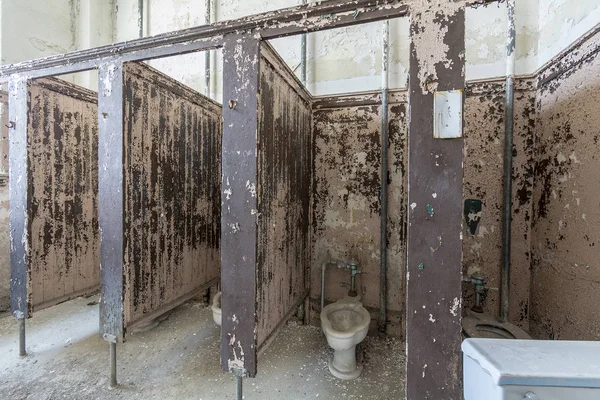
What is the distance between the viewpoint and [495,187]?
5.27ft

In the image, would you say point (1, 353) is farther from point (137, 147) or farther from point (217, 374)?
point (137, 147)

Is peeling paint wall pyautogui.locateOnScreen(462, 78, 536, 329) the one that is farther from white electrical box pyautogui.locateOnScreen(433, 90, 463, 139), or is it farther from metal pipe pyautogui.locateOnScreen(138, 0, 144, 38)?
metal pipe pyautogui.locateOnScreen(138, 0, 144, 38)

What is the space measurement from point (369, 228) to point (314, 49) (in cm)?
143

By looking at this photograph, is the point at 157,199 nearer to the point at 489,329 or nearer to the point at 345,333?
the point at 345,333

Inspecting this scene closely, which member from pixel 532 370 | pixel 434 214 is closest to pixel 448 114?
pixel 434 214

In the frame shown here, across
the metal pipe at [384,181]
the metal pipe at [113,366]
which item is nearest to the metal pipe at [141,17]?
the metal pipe at [384,181]

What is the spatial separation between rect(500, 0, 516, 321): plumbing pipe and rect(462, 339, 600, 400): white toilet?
3.62ft

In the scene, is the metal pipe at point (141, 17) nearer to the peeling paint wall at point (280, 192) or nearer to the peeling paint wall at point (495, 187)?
the peeling paint wall at point (280, 192)

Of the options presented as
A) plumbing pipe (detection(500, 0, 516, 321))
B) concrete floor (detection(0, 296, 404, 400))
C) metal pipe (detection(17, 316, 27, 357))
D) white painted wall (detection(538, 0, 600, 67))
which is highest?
white painted wall (detection(538, 0, 600, 67))

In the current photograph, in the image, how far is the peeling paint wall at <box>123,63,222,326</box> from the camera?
4.25ft

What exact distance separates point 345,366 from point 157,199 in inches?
56.1

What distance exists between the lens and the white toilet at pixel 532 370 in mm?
506

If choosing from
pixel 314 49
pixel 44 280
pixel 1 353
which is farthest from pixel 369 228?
pixel 1 353

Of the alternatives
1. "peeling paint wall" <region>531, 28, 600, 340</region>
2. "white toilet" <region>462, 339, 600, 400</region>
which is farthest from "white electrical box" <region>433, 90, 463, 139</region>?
"peeling paint wall" <region>531, 28, 600, 340</region>
